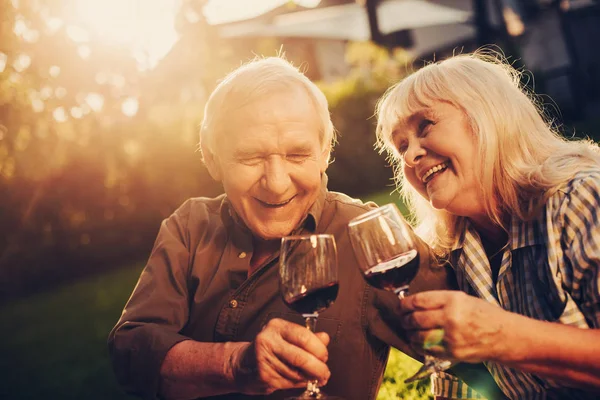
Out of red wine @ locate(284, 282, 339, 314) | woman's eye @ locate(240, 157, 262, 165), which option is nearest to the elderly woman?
red wine @ locate(284, 282, 339, 314)

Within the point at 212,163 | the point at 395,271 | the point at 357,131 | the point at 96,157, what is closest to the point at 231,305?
the point at 212,163

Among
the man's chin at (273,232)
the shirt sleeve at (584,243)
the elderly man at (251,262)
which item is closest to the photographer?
the shirt sleeve at (584,243)

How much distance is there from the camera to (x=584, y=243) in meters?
2.20

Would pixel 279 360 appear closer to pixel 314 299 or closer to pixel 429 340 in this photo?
pixel 314 299

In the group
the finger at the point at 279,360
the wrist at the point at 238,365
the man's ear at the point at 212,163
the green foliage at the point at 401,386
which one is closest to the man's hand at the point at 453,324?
the finger at the point at 279,360

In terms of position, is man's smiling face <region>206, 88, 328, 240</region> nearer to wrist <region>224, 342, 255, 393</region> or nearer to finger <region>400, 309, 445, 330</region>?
wrist <region>224, 342, 255, 393</region>

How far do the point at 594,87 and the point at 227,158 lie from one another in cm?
2730

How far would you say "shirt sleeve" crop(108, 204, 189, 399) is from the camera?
8.51ft

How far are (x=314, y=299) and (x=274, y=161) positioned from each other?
909 mm

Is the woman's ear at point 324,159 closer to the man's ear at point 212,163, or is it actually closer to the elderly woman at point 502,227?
the elderly woman at point 502,227

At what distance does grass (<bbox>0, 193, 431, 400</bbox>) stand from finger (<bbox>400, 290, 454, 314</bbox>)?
206cm

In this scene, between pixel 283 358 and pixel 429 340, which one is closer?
pixel 429 340

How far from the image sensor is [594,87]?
2627 centimetres

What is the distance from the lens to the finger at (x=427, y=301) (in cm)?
195
